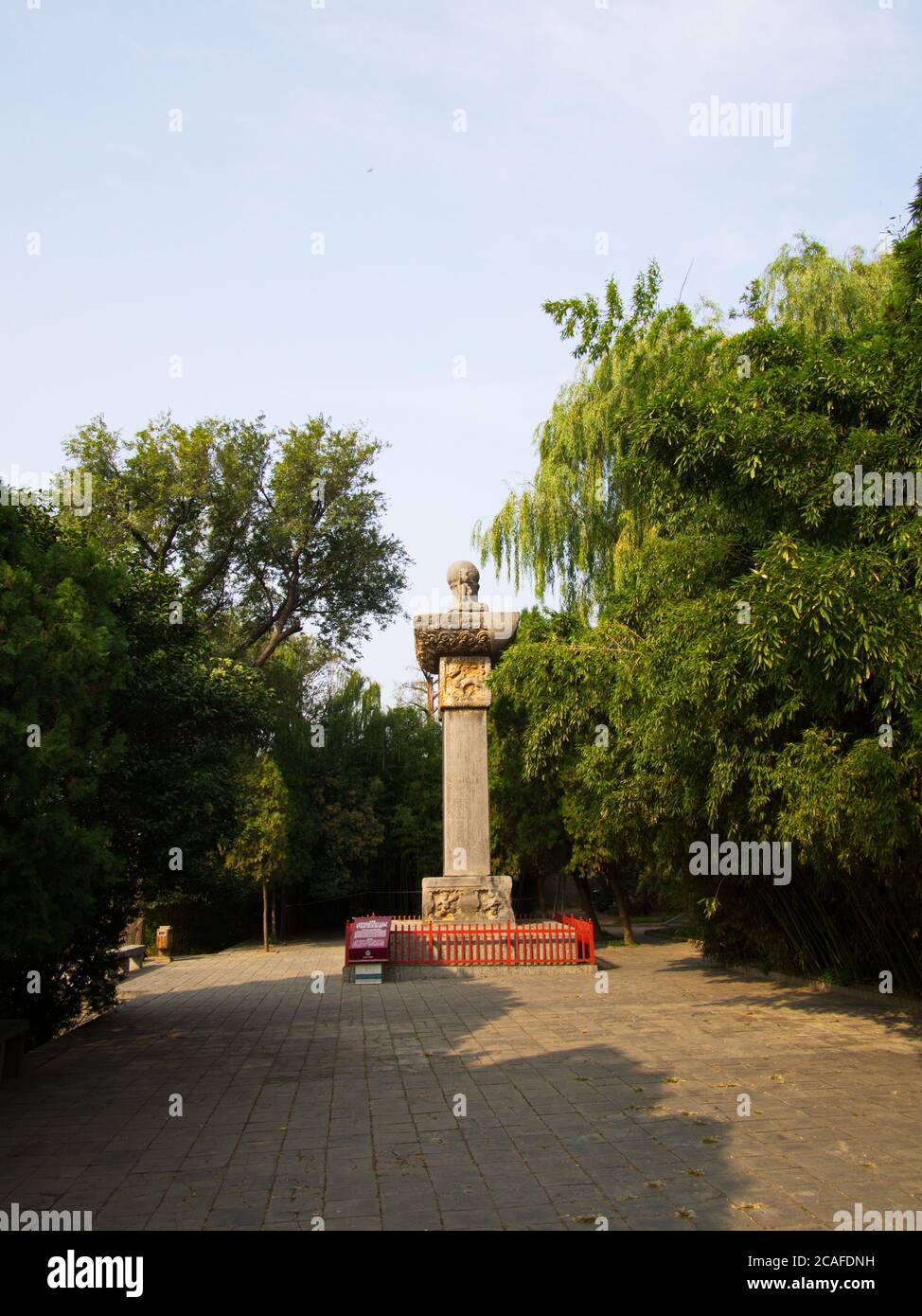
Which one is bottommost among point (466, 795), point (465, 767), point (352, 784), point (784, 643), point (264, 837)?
point (264, 837)

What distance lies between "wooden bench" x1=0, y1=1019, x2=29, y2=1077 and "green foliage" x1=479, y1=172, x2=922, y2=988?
719 cm

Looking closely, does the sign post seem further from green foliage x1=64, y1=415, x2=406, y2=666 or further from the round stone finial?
green foliage x1=64, y1=415, x2=406, y2=666

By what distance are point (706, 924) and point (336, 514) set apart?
16.8m

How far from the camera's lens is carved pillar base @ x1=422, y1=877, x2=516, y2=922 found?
1825 cm

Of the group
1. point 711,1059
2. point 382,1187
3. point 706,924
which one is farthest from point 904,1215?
point 706,924

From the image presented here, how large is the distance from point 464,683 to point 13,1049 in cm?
1131

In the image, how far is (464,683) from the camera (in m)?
19.7

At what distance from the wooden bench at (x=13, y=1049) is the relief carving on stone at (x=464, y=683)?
1087cm

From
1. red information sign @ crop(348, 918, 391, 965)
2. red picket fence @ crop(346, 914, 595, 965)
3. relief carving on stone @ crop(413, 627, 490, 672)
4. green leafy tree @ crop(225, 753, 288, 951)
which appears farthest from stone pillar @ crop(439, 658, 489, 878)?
green leafy tree @ crop(225, 753, 288, 951)

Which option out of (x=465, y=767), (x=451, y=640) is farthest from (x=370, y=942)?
(x=451, y=640)

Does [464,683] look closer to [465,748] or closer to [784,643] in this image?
[465,748]

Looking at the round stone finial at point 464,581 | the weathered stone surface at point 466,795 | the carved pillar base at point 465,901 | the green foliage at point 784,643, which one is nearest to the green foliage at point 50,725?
the green foliage at point 784,643

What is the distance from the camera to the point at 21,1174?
6.48m
